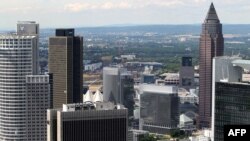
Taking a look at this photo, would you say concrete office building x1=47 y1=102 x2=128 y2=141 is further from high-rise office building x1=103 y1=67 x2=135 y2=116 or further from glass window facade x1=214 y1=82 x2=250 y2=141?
high-rise office building x1=103 y1=67 x2=135 y2=116

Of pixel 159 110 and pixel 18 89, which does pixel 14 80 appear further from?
pixel 159 110

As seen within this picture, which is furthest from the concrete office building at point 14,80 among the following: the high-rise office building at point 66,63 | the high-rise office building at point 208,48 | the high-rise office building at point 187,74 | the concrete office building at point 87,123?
the high-rise office building at point 187,74

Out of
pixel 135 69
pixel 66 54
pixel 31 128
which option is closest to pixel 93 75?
pixel 135 69

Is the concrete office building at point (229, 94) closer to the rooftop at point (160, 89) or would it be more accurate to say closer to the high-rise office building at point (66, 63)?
the high-rise office building at point (66, 63)

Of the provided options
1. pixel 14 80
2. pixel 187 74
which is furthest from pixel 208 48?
pixel 14 80

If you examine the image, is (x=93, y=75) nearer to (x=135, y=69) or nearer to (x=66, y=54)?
(x=135, y=69)

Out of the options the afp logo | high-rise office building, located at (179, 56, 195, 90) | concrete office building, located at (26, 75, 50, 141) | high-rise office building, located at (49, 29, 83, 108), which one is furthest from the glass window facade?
high-rise office building, located at (179, 56, 195, 90)
